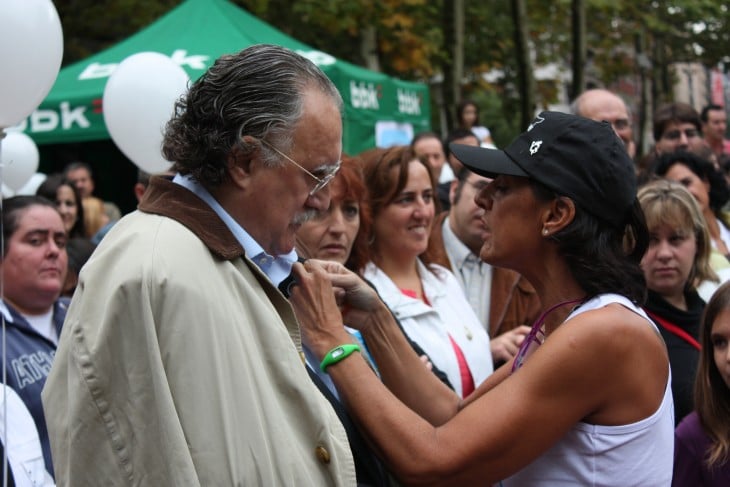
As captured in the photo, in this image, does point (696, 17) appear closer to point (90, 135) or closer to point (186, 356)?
point (90, 135)

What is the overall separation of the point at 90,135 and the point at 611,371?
7.41m

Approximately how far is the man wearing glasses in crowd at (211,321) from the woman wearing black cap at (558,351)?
295mm

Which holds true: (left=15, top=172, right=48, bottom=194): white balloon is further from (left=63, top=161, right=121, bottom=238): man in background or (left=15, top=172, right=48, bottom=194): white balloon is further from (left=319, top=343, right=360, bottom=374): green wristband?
(left=319, top=343, right=360, bottom=374): green wristband

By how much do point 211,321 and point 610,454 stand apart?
1038 mm

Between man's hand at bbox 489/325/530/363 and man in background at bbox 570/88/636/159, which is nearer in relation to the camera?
man's hand at bbox 489/325/530/363

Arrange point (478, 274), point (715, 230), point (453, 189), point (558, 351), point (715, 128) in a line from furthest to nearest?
1. point (715, 128)
2. point (453, 189)
3. point (715, 230)
4. point (478, 274)
5. point (558, 351)

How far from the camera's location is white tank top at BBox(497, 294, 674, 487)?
2.21 metres

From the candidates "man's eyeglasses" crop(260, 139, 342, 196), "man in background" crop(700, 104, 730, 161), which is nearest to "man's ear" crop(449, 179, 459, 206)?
"man's eyeglasses" crop(260, 139, 342, 196)

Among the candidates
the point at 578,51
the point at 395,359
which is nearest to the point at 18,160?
the point at 395,359

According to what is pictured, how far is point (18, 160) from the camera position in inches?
268

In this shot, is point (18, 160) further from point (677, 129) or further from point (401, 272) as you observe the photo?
point (677, 129)

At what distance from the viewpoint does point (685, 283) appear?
13.2 ft

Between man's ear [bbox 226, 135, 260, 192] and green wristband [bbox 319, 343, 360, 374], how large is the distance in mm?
513

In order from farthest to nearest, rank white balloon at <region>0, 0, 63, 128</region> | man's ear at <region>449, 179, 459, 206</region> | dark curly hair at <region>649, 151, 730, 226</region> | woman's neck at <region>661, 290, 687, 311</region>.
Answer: dark curly hair at <region>649, 151, 730, 226</region>, man's ear at <region>449, 179, 459, 206</region>, woman's neck at <region>661, 290, 687, 311</region>, white balloon at <region>0, 0, 63, 128</region>
